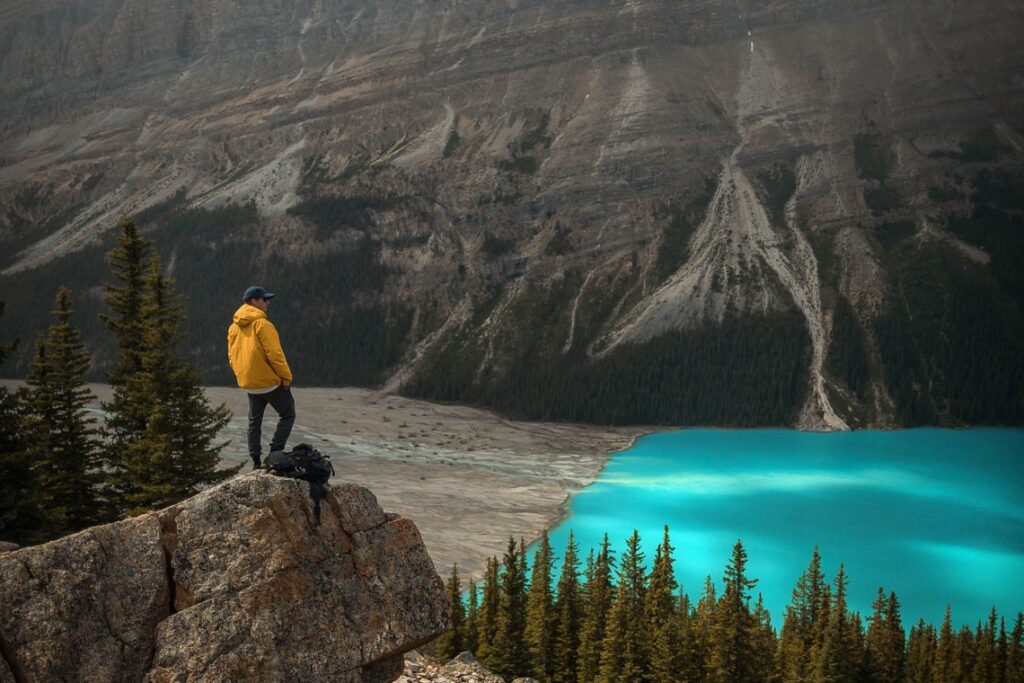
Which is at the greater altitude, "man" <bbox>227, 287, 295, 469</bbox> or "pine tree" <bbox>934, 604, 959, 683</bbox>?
"man" <bbox>227, 287, 295, 469</bbox>

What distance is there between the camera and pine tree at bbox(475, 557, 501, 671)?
167 feet

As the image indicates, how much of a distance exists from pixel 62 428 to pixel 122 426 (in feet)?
9.23

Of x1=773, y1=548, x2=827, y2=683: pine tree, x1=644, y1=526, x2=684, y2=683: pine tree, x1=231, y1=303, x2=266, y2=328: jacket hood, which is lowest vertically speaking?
x1=773, y1=548, x2=827, y2=683: pine tree

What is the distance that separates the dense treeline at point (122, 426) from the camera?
99.7 feet

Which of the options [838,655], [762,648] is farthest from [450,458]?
A: [838,655]

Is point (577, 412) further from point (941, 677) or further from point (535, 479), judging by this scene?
point (941, 677)

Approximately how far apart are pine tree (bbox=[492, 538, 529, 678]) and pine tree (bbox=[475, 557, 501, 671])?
354mm

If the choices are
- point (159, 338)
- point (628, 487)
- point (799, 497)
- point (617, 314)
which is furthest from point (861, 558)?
point (617, 314)

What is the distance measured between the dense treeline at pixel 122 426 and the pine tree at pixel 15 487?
36mm

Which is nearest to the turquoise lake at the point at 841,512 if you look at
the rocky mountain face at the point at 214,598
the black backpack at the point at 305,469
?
the rocky mountain face at the point at 214,598

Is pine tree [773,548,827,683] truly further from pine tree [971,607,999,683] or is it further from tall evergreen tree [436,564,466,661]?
tall evergreen tree [436,564,466,661]

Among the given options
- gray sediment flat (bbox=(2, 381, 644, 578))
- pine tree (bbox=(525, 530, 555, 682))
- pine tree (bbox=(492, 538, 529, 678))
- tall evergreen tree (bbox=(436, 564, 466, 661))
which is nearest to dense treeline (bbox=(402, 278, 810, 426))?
gray sediment flat (bbox=(2, 381, 644, 578))

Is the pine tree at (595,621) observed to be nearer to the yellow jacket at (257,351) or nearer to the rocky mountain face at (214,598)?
the rocky mountain face at (214,598)

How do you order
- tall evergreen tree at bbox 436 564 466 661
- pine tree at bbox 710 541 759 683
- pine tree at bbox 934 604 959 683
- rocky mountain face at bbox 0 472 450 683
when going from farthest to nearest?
tall evergreen tree at bbox 436 564 466 661 → pine tree at bbox 934 604 959 683 → pine tree at bbox 710 541 759 683 → rocky mountain face at bbox 0 472 450 683
